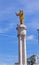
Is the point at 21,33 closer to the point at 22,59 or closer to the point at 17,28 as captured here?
the point at 17,28

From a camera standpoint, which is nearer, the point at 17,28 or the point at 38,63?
the point at 17,28

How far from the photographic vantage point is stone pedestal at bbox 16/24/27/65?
29000 mm

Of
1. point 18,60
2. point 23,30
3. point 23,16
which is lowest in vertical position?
point 18,60

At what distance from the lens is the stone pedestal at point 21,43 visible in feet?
95.1

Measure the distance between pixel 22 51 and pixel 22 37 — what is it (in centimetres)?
174

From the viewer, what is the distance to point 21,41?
29.6 metres

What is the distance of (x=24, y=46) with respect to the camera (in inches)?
1161

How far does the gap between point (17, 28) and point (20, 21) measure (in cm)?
130

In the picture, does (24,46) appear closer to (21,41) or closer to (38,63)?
(21,41)

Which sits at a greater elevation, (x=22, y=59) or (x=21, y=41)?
(x=21, y=41)

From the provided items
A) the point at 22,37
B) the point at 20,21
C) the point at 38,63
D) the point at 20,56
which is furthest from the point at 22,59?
the point at 38,63

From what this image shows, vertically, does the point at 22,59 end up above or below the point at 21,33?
below

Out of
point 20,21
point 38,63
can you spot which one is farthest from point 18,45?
point 38,63

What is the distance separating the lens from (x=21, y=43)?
29.5m
